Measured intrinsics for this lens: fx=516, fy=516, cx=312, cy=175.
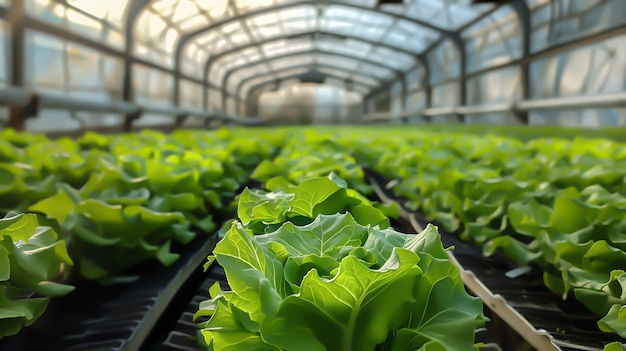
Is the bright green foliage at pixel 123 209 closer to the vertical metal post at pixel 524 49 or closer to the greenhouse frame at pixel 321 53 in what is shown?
the greenhouse frame at pixel 321 53

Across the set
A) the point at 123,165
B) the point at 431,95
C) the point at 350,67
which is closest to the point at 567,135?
the point at 123,165

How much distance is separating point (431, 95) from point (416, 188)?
53.1 feet

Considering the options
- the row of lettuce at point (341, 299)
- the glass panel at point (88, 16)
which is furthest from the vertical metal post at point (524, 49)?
the row of lettuce at point (341, 299)

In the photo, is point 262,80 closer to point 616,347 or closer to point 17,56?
point 17,56

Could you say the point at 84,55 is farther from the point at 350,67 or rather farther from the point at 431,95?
the point at 350,67

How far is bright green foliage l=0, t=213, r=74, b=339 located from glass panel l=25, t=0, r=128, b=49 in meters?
6.74

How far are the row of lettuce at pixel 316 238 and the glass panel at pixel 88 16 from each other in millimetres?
5060

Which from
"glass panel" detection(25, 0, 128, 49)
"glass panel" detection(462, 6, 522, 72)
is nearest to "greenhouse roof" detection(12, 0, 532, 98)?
"glass panel" detection(25, 0, 128, 49)

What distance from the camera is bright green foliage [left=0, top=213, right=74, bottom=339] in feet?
3.32

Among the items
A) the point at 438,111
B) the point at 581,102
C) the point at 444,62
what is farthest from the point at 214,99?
the point at 581,102

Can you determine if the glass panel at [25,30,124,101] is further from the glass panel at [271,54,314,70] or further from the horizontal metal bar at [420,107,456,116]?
the glass panel at [271,54,314,70]

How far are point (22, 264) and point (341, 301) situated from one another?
2.32ft

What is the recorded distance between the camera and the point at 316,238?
97 centimetres

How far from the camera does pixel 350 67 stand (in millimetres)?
25766
